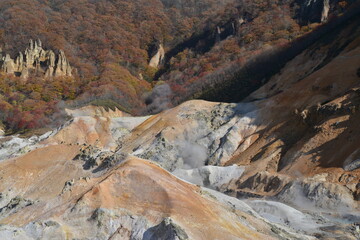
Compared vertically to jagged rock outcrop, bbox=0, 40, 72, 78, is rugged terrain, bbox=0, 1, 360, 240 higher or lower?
higher

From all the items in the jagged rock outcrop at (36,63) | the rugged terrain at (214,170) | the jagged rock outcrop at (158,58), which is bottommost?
the jagged rock outcrop at (158,58)

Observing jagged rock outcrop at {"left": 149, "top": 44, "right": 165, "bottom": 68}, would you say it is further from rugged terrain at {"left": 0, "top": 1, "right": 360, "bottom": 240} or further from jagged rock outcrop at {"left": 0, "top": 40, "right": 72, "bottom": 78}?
rugged terrain at {"left": 0, "top": 1, "right": 360, "bottom": 240}

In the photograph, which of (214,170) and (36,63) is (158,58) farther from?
(214,170)

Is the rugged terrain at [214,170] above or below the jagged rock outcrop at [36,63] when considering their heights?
above

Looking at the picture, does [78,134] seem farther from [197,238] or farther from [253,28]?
[253,28]

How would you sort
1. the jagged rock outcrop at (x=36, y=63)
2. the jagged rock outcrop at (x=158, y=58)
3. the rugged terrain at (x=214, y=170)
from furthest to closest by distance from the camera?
1. the jagged rock outcrop at (x=158, y=58)
2. the jagged rock outcrop at (x=36, y=63)
3. the rugged terrain at (x=214, y=170)

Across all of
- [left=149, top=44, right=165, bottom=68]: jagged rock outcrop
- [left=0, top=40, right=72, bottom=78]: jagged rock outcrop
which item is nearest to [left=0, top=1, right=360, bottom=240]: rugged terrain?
[left=0, top=40, right=72, bottom=78]: jagged rock outcrop

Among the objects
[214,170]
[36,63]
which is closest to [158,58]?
[36,63]

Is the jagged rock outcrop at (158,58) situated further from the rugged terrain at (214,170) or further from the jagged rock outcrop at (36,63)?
the rugged terrain at (214,170)

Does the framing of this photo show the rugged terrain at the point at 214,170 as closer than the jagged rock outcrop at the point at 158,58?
Yes

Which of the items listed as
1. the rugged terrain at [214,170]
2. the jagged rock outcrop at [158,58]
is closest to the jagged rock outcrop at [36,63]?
the jagged rock outcrop at [158,58]
